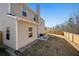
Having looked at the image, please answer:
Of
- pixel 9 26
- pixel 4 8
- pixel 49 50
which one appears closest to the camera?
pixel 9 26

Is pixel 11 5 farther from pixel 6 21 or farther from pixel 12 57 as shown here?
pixel 12 57

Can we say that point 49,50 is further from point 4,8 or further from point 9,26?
point 4,8

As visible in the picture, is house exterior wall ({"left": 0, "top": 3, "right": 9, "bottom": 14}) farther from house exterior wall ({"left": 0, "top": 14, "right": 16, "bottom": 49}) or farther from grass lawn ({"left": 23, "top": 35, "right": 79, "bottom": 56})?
grass lawn ({"left": 23, "top": 35, "right": 79, "bottom": 56})

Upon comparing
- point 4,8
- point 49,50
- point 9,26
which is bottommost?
point 49,50

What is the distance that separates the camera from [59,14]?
12.3m

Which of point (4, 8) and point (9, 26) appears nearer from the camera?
point (9, 26)

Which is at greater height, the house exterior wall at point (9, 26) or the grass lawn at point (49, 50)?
the house exterior wall at point (9, 26)

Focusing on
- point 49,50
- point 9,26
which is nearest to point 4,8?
point 9,26

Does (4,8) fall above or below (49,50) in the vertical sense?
above

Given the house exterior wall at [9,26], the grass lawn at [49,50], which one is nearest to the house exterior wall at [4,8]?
the house exterior wall at [9,26]

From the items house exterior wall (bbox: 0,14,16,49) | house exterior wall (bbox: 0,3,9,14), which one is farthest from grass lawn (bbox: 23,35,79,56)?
house exterior wall (bbox: 0,3,9,14)

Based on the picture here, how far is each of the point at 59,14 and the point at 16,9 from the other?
509cm

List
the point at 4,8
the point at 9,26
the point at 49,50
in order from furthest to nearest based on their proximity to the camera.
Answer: the point at 49,50
the point at 4,8
the point at 9,26

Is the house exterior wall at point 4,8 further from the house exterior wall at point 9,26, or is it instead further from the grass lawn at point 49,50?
the grass lawn at point 49,50
